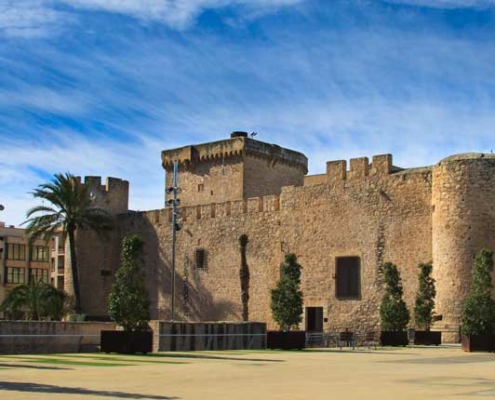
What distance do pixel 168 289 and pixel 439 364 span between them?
2457 centimetres

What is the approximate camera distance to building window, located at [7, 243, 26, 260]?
219 ft

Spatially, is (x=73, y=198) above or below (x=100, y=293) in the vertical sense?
above

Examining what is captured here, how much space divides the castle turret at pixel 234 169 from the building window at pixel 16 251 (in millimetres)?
26687

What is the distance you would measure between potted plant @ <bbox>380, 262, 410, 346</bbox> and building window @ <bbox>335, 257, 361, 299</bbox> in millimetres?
3304

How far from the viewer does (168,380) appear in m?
11.6

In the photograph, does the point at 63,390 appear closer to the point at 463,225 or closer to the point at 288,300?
the point at 288,300

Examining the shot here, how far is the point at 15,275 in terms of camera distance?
2635 inches

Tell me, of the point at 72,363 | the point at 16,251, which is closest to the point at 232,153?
the point at 72,363

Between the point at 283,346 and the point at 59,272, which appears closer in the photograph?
the point at 283,346

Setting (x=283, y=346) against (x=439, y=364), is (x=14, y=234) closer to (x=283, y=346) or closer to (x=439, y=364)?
(x=283, y=346)

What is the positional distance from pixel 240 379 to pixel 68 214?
93.5 ft

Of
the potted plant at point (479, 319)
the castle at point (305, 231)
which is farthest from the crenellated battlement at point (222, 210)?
the potted plant at point (479, 319)

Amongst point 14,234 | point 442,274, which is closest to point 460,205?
point 442,274

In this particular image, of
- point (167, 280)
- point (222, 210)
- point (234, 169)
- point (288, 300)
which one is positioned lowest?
point (288, 300)
